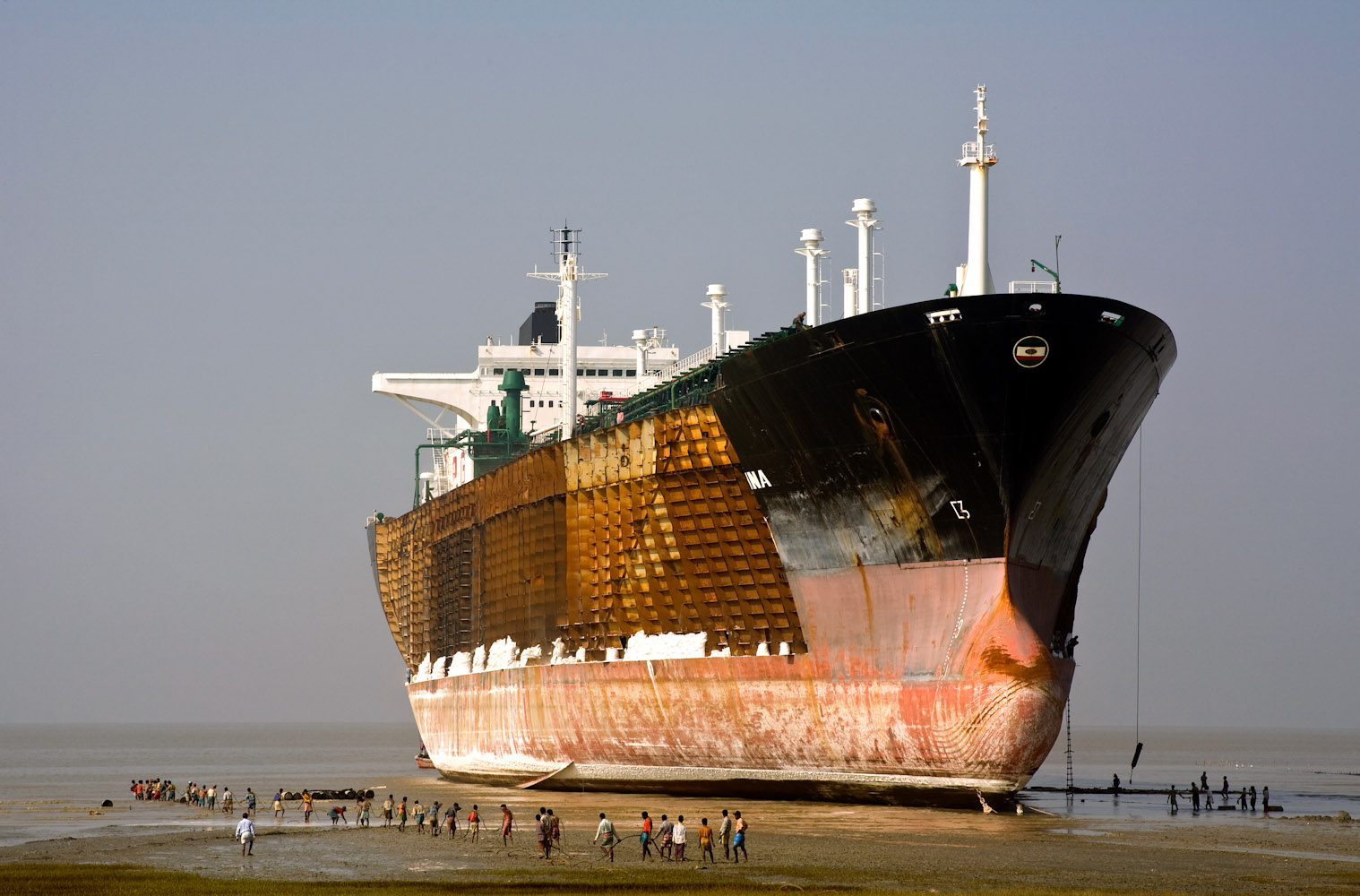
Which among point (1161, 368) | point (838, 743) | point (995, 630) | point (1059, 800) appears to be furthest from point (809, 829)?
point (1059, 800)

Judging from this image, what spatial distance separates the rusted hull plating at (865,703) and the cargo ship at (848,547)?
44 millimetres

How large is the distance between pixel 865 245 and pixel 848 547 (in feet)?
25.2

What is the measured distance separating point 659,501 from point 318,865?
10383 mm

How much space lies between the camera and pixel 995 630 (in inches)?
1029

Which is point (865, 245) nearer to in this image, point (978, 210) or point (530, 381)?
point (978, 210)

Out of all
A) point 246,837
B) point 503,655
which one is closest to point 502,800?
point 503,655

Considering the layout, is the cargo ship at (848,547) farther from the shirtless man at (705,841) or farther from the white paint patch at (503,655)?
the shirtless man at (705,841)

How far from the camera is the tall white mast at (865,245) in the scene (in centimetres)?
3250

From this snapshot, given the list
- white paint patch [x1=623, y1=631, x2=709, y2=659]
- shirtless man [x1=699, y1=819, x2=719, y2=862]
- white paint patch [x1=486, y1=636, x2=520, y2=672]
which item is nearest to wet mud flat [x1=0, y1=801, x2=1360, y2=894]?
shirtless man [x1=699, y1=819, x2=719, y2=862]

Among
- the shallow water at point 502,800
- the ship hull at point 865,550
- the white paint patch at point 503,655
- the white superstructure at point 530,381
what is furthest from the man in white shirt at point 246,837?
the white superstructure at point 530,381

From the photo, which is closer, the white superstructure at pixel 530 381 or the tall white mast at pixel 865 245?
the tall white mast at pixel 865 245

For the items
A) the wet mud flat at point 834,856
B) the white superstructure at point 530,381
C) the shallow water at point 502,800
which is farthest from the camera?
the white superstructure at point 530,381

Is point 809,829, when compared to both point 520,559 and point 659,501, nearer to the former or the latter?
point 659,501

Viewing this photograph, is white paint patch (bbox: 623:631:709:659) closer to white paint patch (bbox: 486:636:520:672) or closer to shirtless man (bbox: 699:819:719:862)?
white paint patch (bbox: 486:636:520:672)
